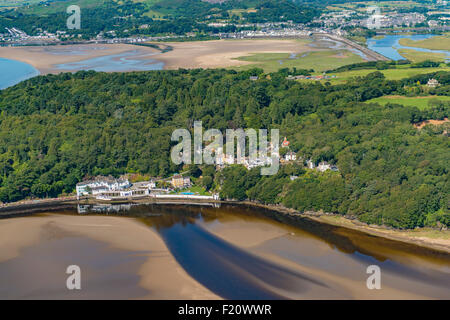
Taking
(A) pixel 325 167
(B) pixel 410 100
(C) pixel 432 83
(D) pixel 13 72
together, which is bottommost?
(A) pixel 325 167

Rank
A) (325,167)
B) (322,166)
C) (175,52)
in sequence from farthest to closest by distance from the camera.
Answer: (175,52)
(322,166)
(325,167)

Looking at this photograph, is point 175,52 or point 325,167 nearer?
point 325,167

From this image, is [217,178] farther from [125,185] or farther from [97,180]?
[97,180]

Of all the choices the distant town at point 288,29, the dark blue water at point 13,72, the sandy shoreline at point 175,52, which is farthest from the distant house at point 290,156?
the distant town at point 288,29

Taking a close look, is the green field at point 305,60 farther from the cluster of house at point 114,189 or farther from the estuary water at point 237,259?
the estuary water at point 237,259

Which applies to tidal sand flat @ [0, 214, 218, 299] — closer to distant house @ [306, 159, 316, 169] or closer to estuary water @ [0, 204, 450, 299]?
estuary water @ [0, 204, 450, 299]

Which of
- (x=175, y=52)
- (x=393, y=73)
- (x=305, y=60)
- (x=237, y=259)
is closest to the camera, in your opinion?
(x=237, y=259)

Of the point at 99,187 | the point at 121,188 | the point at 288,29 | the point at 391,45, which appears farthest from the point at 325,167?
the point at 288,29

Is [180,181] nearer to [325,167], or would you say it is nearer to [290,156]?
[290,156]
